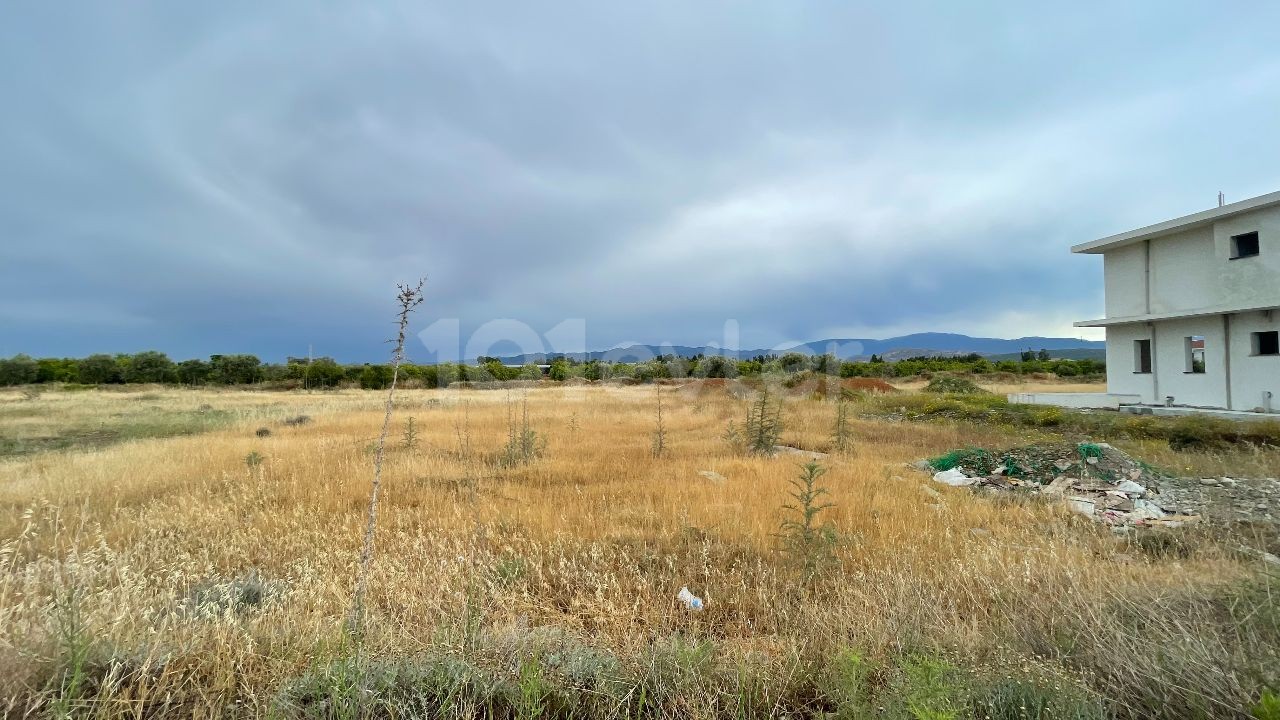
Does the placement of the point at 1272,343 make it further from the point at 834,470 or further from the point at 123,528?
the point at 123,528

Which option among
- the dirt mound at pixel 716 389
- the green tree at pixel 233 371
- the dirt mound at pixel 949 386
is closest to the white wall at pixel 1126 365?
the dirt mound at pixel 949 386

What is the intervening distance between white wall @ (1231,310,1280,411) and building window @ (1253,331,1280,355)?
6.9 inches

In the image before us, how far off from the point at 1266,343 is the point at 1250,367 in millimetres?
853

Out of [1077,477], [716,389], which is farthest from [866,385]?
[1077,477]

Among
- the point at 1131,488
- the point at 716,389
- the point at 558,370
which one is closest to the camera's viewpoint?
the point at 1131,488

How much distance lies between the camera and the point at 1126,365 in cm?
1930

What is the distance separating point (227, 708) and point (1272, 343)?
24513 mm

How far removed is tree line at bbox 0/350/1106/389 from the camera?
149 ft

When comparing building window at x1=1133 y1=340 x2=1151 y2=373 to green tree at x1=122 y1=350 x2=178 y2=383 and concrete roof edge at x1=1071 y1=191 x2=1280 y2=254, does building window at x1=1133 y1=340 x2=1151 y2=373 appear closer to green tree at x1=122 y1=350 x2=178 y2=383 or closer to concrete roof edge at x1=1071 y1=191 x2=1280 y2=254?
concrete roof edge at x1=1071 y1=191 x2=1280 y2=254

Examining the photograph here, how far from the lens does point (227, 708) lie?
82.5 inches

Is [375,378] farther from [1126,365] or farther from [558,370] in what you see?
[1126,365]

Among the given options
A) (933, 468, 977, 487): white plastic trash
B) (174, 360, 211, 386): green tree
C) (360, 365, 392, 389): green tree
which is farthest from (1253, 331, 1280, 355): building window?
(174, 360, 211, 386): green tree

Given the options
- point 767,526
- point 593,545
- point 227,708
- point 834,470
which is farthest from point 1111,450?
point 227,708

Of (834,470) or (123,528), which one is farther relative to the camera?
(834,470)
